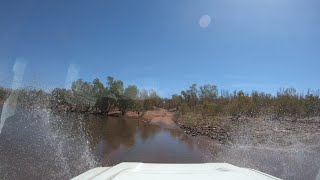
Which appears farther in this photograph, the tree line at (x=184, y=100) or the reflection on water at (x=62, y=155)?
the tree line at (x=184, y=100)

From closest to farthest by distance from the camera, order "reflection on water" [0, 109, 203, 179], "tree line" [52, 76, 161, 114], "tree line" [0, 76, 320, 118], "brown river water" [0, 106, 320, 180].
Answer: "reflection on water" [0, 109, 203, 179], "brown river water" [0, 106, 320, 180], "tree line" [0, 76, 320, 118], "tree line" [52, 76, 161, 114]

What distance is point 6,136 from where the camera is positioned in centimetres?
1920

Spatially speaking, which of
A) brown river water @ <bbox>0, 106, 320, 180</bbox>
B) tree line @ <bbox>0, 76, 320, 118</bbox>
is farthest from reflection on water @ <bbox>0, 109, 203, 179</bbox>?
tree line @ <bbox>0, 76, 320, 118</bbox>

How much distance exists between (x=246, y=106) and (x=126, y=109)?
23.5 meters

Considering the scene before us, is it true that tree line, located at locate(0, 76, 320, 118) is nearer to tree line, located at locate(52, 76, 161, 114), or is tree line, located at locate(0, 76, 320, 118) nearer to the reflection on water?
tree line, located at locate(52, 76, 161, 114)

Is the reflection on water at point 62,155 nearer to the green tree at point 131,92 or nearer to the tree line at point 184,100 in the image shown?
the tree line at point 184,100

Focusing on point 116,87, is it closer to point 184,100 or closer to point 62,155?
point 184,100

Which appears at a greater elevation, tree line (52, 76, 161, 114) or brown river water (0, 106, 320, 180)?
Answer: tree line (52, 76, 161, 114)

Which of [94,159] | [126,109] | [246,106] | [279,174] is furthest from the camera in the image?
[126,109]

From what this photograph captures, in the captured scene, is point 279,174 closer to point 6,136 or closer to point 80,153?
point 80,153

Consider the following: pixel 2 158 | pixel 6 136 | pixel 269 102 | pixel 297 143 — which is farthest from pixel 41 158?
pixel 269 102

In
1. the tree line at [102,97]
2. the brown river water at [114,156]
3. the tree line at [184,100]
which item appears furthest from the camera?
the tree line at [102,97]

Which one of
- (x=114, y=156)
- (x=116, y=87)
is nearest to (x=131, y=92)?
(x=116, y=87)

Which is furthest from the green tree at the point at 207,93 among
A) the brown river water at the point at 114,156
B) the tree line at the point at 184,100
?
the brown river water at the point at 114,156
